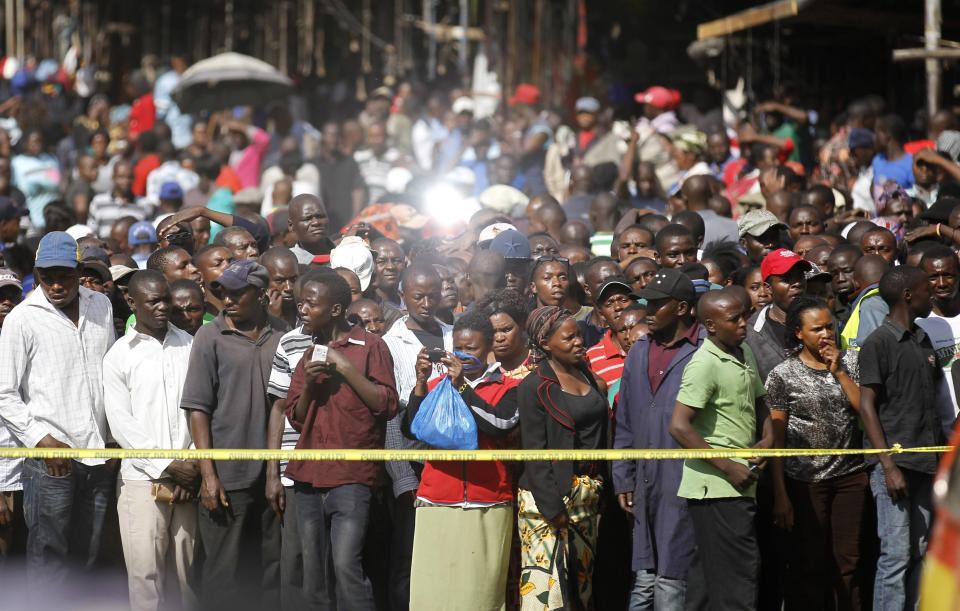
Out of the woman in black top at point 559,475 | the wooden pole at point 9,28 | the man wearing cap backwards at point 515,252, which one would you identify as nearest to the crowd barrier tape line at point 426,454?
the woman in black top at point 559,475

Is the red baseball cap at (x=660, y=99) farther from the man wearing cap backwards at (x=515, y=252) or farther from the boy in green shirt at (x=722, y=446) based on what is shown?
the boy in green shirt at (x=722, y=446)

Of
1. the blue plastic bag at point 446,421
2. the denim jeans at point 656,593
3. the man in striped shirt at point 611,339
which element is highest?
the man in striped shirt at point 611,339

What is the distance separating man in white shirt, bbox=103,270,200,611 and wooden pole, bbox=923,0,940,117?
774 centimetres

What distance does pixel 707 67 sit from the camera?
16141mm

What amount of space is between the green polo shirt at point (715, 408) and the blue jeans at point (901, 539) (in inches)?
36.6

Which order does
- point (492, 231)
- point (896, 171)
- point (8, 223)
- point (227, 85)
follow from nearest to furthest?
point (492, 231), point (8, 223), point (896, 171), point (227, 85)

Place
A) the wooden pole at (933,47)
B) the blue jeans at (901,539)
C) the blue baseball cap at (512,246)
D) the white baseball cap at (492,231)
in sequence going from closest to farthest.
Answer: the blue jeans at (901,539), the blue baseball cap at (512,246), the white baseball cap at (492,231), the wooden pole at (933,47)

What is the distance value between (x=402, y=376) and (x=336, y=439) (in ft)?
2.83

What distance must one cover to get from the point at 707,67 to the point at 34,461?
10738 millimetres

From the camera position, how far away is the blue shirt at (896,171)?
11383 millimetres

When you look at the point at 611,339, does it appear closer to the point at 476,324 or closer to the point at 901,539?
the point at 476,324

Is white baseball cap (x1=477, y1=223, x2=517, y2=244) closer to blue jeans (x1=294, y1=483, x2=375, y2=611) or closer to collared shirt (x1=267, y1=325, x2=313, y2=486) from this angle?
collared shirt (x1=267, y1=325, x2=313, y2=486)

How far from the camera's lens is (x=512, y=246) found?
8984 mm

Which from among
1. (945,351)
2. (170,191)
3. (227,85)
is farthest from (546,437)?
(227,85)
